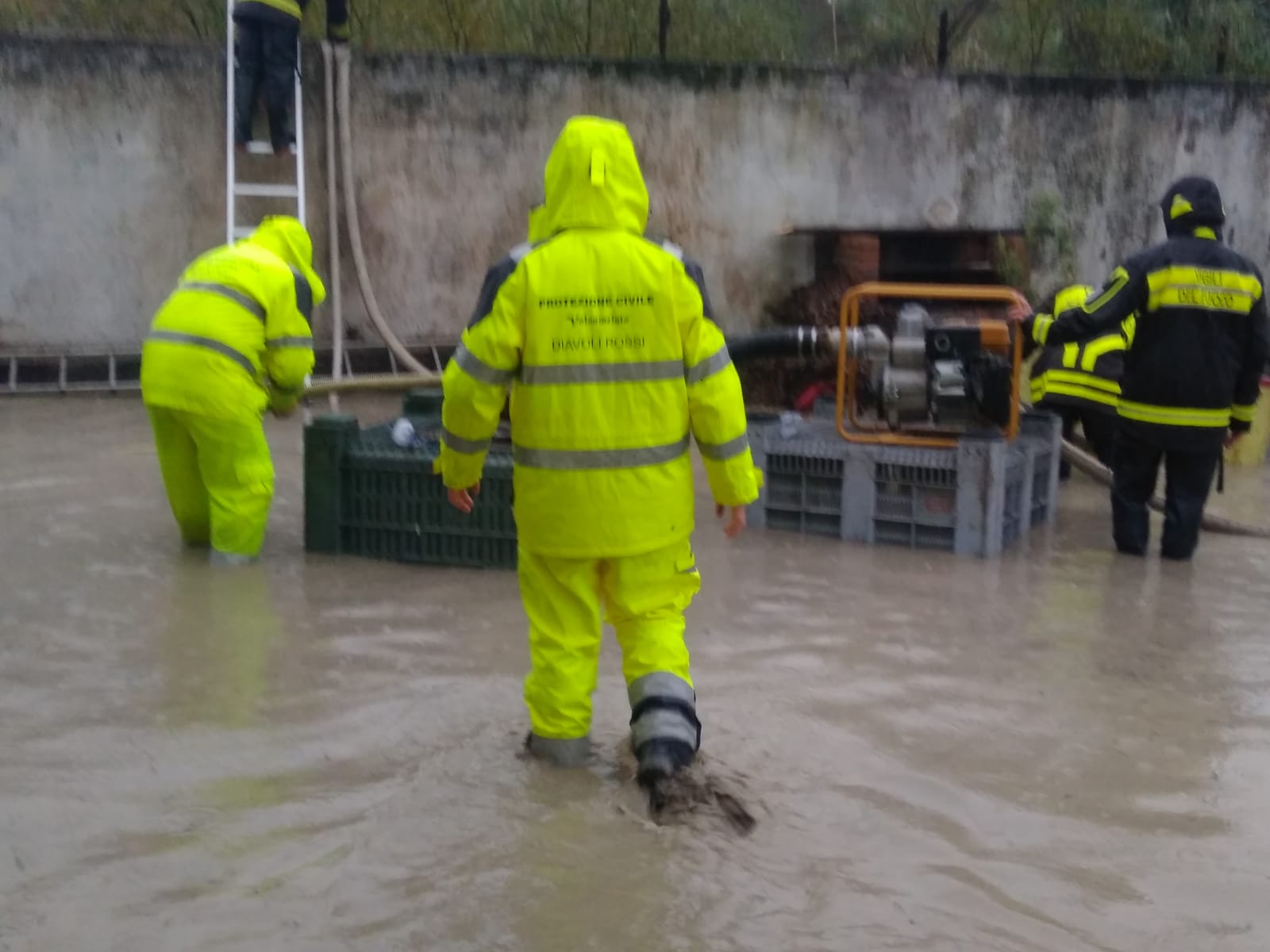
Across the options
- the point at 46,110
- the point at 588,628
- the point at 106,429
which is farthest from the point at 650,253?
the point at 46,110

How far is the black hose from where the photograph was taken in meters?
6.18

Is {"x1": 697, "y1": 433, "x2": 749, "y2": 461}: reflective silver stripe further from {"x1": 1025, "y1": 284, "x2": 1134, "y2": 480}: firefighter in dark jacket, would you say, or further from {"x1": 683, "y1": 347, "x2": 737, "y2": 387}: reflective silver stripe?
{"x1": 1025, "y1": 284, "x2": 1134, "y2": 480}: firefighter in dark jacket

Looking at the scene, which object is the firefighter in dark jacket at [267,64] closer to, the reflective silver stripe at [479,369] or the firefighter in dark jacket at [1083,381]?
the firefighter in dark jacket at [1083,381]

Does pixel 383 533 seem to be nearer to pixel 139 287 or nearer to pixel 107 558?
pixel 107 558

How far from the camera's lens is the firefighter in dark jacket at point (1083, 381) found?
6.89 meters

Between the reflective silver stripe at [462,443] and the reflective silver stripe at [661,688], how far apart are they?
2.31 ft

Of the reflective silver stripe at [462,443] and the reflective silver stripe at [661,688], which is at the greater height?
the reflective silver stripe at [462,443]

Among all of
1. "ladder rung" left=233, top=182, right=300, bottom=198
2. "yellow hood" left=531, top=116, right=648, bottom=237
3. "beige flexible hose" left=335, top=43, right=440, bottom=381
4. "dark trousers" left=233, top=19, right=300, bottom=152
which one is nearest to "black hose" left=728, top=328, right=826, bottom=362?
"yellow hood" left=531, top=116, right=648, bottom=237

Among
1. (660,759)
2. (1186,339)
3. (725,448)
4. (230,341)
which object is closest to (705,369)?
(725,448)

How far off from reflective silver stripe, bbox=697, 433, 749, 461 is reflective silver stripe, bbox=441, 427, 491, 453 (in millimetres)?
542

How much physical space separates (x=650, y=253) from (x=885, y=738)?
149cm

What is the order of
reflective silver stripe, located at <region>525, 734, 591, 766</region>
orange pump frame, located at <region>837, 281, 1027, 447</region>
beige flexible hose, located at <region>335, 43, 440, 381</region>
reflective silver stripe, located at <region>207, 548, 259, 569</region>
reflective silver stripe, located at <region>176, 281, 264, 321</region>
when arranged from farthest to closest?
1. beige flexible hose, located at <region>335, 43, 440, 381</region>
2. orange pump frame, located at <region>837, 281, 1027, 447</region>
3. reflective silver stripe, located at <region>207, 548, 259, 569</region>
4. reflective silver stripe, located at <region>176, 281, 264, 321</region>
5. reflective silver stripe, located at <region>525, 734, 591, 766</region>

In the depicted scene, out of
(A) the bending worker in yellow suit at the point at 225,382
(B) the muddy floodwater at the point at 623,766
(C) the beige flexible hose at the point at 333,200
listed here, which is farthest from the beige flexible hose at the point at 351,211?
Answer: (B) the muddy floodwater at the point at 623,766

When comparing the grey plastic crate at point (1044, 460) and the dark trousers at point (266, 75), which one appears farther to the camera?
the dark trousers at point (266, 75)
